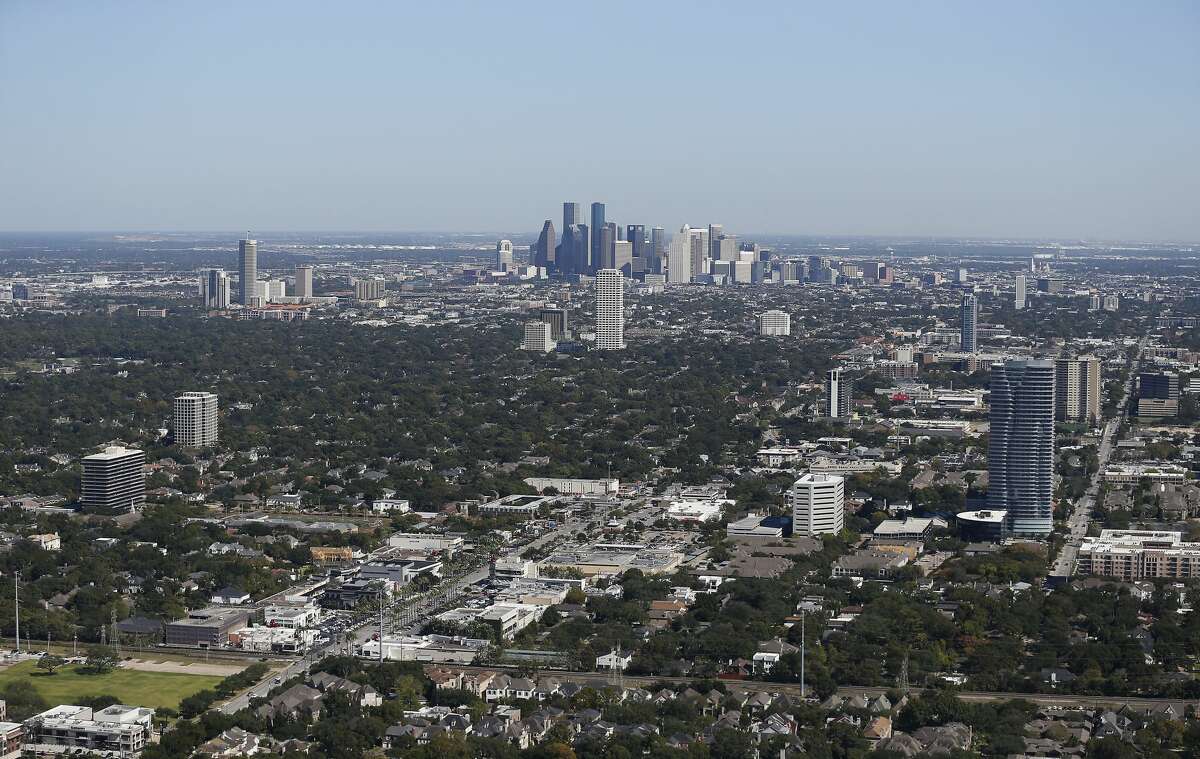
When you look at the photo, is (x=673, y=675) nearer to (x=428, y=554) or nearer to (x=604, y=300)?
(x=428, y=554)

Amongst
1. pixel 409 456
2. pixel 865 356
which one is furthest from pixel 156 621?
pixel 865 356

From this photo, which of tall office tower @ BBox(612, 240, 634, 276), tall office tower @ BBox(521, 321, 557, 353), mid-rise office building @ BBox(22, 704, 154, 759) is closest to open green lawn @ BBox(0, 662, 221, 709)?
mid-rise office building @ BBox(22, 704, 154, 759)

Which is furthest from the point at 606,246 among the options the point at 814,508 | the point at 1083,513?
the point at 814,508

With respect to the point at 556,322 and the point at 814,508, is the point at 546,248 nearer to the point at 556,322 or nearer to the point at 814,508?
the point at 556,322

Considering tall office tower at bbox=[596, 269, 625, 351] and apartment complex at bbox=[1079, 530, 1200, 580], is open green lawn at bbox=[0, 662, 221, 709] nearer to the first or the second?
apartment complex at bbox=[1079, 530, 1200, 580]

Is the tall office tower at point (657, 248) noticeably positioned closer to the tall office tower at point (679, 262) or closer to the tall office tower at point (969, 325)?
the tall office tower at point (679, 262)

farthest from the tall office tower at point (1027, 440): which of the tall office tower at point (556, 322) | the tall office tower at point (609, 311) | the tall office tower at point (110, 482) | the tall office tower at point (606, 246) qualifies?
the tall office tower at point (606, 246)
